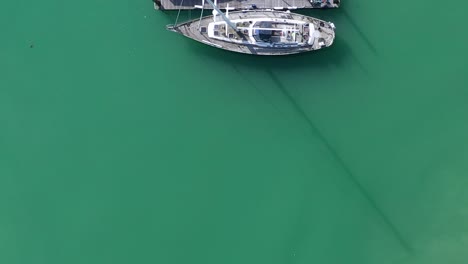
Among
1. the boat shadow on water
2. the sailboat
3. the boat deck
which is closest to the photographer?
the sailboat

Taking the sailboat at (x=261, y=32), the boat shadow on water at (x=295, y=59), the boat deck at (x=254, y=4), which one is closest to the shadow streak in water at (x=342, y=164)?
the boat shadow on water at (x=295, y=59)

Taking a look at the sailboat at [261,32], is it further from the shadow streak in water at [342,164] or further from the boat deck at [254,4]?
the shadow streak in water at [342,164]

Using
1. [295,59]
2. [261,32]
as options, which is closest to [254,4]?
[261,32]

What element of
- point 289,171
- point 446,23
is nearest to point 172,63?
point 289,171

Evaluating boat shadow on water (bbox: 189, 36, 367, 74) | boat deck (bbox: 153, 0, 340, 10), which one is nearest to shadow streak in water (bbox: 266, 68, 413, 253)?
boat shadow on water (bbox: 189, 36, 367, 74)

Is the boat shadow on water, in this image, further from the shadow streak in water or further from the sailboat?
the sailboat

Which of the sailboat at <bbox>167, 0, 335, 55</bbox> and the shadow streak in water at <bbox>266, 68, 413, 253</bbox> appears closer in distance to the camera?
the sailboat at <bbox>167, 0, 335, 55</bbox>
